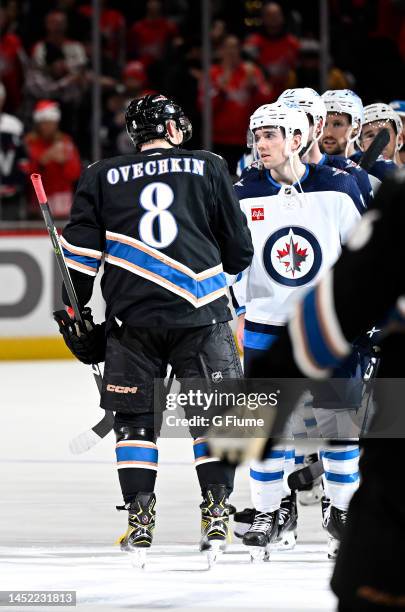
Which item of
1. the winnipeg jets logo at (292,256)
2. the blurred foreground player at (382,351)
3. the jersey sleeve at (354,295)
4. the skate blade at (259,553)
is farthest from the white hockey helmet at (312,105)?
the jersey sleeve at (354,295)

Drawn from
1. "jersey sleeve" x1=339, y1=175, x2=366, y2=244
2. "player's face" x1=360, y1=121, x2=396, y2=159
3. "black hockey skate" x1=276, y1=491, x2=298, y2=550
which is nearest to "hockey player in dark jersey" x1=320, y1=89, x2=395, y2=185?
"player's face" x1=360, y1=121, x2=396, y2=159

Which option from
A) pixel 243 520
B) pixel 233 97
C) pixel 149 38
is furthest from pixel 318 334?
pixel 149 38

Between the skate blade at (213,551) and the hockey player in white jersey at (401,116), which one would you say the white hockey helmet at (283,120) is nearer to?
the skate blade at (213,551)

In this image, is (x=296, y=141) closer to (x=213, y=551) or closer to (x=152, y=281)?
(x=152, y=281)

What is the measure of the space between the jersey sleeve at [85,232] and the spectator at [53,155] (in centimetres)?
652

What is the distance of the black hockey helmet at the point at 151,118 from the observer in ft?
14.7

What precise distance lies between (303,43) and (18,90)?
6.81ft

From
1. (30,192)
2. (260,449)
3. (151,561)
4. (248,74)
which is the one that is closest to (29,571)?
(151,561)

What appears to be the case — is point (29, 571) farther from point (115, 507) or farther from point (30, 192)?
point (30, 192)

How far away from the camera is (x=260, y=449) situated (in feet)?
6.55

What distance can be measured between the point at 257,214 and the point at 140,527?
101cm

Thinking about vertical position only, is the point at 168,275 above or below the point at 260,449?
below

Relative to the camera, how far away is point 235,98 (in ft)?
36.8

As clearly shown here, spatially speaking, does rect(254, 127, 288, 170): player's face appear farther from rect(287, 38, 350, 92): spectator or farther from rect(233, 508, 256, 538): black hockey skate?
rect(287, 38, 350, 92): spectator
